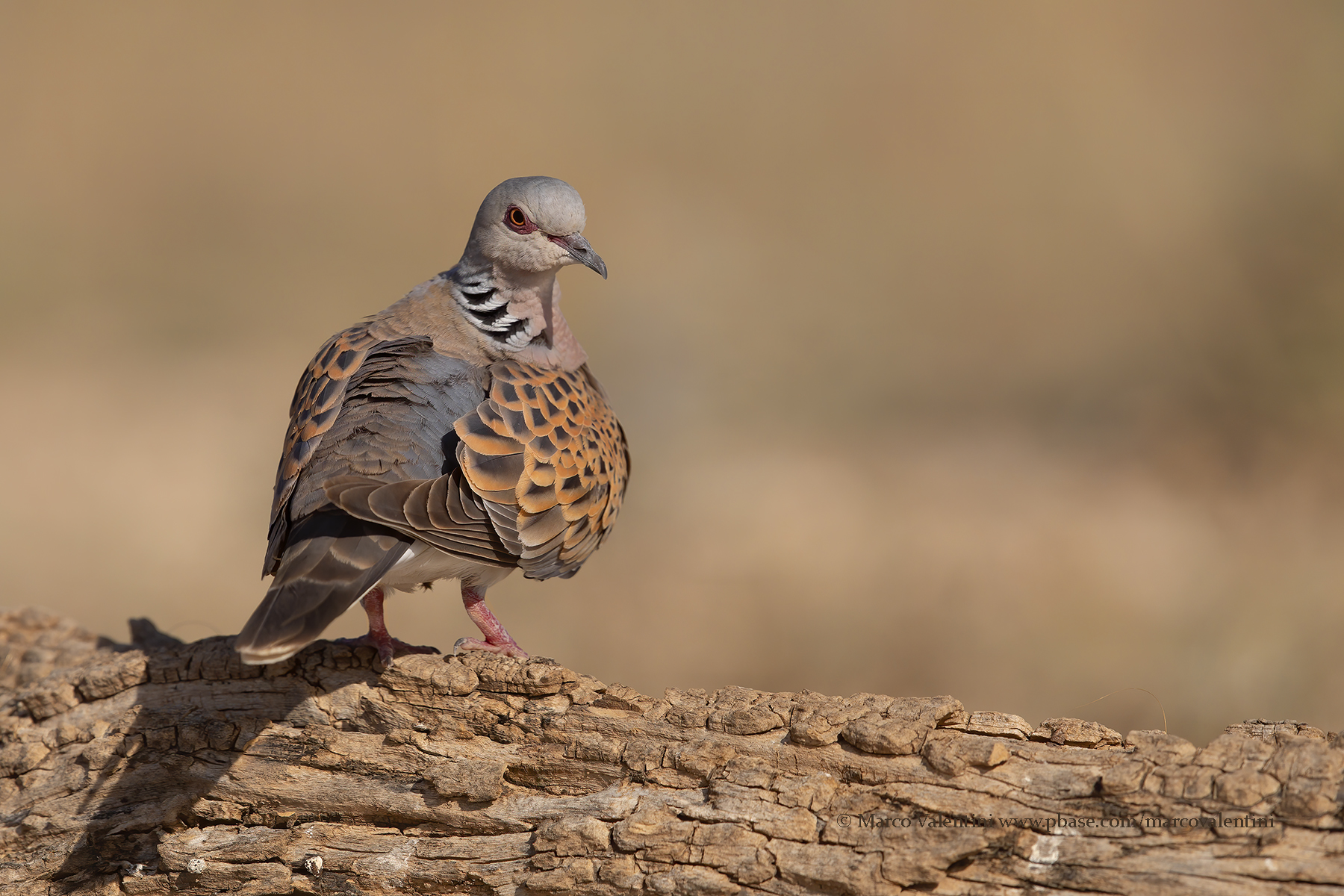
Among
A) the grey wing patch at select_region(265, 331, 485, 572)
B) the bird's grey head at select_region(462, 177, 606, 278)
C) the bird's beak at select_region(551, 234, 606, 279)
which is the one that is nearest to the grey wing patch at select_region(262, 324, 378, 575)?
the grey wing patch at select_region(265, 331, 485, 572)

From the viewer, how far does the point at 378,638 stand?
3.42 meters

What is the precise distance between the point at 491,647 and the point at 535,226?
1.60 meters

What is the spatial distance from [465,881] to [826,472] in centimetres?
689

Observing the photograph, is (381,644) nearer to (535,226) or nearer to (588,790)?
(588,790)

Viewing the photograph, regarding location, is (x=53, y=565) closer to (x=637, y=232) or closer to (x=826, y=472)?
(x=826, y=472)

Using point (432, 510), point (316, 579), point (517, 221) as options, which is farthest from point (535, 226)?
point (316, 579)

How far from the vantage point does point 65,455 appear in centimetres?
965

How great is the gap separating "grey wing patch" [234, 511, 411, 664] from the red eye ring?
1.47 metres

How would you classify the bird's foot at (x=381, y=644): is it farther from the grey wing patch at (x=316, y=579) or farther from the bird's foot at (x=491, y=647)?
the grey wing patch at (x=316, y=579)

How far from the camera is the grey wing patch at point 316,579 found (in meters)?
2.75

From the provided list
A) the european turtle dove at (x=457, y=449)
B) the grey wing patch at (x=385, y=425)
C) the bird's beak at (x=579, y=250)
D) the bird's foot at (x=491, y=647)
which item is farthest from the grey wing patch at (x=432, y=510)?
the bird's beak at (x=579, y=250)

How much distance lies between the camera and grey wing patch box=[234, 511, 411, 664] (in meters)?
2.75

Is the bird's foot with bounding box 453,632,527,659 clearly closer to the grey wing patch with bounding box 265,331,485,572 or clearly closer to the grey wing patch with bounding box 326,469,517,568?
the grey wing patch with bounding box 326,469,517,568

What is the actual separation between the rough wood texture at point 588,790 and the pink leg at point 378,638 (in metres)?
0.06
